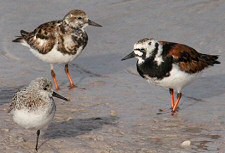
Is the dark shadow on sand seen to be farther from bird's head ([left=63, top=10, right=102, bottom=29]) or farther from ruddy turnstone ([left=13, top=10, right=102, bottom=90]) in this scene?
bird's head ([left=63, top=10, right=102, bottom=29])

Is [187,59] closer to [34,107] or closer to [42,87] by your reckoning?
[42,87]

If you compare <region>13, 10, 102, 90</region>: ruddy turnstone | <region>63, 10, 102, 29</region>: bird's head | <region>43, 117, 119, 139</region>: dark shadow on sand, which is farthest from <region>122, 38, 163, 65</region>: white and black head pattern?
<region>63, 10, 102, 29</region>: bird's head

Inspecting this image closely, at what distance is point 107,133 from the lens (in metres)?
8.14

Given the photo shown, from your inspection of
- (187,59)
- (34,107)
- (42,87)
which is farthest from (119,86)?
(34,107)

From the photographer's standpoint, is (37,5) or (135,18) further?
(37,5)

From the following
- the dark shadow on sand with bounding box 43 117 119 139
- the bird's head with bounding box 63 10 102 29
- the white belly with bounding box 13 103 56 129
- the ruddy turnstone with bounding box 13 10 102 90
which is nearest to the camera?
the white belly with bounding box 13 103 56 129

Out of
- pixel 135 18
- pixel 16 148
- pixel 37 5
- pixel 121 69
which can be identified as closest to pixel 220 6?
pixel 135 18

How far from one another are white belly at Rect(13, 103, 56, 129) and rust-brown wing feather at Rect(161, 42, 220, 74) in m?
2.36

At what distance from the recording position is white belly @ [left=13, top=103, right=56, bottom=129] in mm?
7230

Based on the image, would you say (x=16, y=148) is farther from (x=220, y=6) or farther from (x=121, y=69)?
(x=220, y=6)

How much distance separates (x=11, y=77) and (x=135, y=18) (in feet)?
12.6

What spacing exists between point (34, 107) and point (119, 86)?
324 centimetres

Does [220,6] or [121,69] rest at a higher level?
[220,6]

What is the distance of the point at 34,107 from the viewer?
7.26 metres
